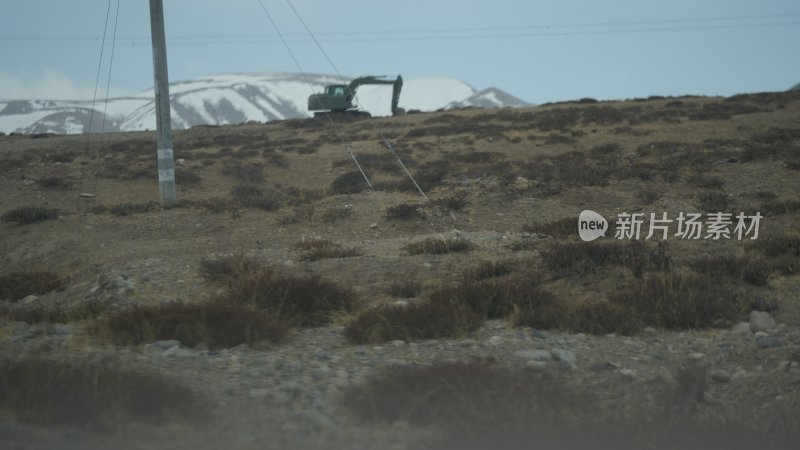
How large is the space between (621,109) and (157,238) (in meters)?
26.9

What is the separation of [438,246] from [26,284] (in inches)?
205

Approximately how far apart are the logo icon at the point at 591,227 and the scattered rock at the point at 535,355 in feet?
16.3

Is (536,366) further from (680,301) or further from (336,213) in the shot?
(336,213)

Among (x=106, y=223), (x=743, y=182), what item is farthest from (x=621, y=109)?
(x=106, y=223)

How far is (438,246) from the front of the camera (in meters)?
9.22

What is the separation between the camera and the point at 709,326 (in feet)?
18.2

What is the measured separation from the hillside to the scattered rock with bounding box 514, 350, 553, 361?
21 mm

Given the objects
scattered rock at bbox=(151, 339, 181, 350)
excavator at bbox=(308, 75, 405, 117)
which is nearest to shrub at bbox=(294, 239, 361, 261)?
scattered rock at bbox=(151, 339, 181, 350)

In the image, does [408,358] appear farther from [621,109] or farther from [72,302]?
[621,109]

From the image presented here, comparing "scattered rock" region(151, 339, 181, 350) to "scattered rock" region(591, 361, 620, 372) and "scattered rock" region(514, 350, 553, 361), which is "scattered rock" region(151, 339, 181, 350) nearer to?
"scattered rock" region(514, 350, 553, 361)

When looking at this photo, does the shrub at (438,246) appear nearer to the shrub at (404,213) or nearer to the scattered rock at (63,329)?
the shrub at (404,213)

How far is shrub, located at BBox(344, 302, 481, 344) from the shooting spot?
5.32 m

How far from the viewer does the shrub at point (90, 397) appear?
137 inches

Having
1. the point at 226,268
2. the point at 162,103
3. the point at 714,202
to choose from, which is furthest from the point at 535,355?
the point at 162,103
